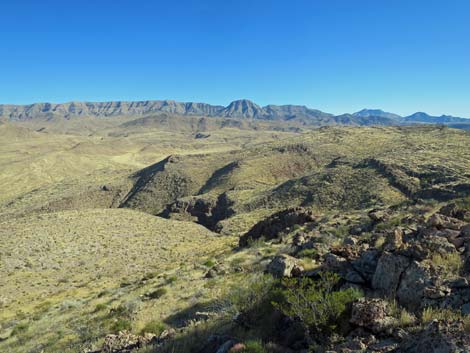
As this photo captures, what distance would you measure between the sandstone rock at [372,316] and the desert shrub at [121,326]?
9012mm

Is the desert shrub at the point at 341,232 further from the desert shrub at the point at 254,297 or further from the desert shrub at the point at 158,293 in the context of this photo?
the desert shrub at the point at 254,297

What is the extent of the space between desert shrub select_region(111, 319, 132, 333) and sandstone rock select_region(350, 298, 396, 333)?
9012mm

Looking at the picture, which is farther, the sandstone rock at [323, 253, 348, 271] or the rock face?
the rock face

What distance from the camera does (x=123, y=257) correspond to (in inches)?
1341

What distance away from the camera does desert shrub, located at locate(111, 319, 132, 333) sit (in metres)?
12.8

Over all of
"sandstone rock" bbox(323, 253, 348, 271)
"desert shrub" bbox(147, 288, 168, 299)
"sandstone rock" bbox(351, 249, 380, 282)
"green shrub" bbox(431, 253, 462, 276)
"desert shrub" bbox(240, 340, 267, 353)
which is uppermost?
"green shrub" bbox(431, 253, 462, 276)

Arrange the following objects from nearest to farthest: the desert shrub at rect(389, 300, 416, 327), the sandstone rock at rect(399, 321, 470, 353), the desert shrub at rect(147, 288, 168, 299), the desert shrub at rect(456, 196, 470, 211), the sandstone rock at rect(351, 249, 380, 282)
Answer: the sandstone rock at rect(399, 321, 470, 353), the desert shrub at rect(389, 300, 416, 327), the sandstone rock at rect(351, 249, 380, 282), the desert shrub at rect(456, 196, 470, 211), the desert shrub at rect(147, 288, 168, 299)

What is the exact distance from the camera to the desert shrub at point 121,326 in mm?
12750

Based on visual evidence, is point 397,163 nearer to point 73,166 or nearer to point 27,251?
point 27,251

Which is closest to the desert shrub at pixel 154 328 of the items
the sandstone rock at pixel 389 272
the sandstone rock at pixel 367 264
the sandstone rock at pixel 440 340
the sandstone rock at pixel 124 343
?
the sandstone rock at pixel 124 343

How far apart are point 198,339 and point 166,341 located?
32.3 inches

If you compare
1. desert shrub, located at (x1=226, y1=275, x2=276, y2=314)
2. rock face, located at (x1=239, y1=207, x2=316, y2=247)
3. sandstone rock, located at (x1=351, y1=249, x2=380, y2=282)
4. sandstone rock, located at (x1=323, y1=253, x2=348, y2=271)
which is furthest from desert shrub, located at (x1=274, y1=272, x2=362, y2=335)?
rock face, located at (x1=239, y1=207, x2=316, y2=247)

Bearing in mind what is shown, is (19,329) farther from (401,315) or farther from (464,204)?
(464,204)

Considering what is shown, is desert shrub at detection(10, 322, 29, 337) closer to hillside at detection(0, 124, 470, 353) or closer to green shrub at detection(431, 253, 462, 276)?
hillside at detection(0, 124, 470, 353)
